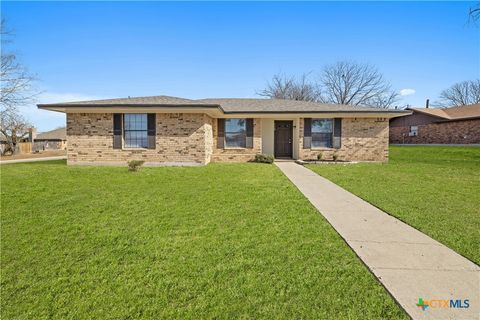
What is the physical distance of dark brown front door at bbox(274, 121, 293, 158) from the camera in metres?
14.3

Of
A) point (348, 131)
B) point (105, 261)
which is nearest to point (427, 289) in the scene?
point (105, 261)

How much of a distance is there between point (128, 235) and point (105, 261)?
29.0 inches

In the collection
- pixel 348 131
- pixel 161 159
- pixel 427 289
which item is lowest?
pixel 427 289

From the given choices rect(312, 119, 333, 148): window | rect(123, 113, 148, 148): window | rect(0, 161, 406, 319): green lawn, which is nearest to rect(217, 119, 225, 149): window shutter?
rect(123, 113, 148, 148): window

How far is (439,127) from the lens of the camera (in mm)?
24844

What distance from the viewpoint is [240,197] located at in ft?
18.8

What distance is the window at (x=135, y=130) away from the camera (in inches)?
449

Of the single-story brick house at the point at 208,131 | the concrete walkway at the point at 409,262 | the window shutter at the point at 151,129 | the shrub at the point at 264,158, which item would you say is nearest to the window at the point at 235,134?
the single-story brick house at the point at 208,131

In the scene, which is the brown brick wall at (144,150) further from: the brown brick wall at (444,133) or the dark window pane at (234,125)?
the brown brick wall at (444,133)

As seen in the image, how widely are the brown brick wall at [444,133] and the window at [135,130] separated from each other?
27465 mm

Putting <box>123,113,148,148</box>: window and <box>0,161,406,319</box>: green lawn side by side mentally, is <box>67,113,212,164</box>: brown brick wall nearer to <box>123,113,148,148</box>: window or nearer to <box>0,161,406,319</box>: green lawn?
<box>123,113,148,148</box>: window

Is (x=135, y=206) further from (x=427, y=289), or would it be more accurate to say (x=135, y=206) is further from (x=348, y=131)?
(x=348, y=131)

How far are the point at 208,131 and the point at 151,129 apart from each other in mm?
2706

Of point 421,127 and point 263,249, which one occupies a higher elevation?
point 421,127
